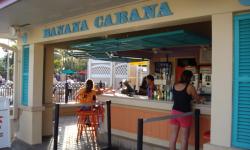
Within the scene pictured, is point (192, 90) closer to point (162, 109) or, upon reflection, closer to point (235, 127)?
point (162, 109)

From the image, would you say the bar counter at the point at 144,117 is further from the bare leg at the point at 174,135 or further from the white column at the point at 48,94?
the white column at the point at 48,94

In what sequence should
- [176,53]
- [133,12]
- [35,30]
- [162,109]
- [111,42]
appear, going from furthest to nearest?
[176,53]
[35,30]
[111,42]
[162,109]
[133,12]

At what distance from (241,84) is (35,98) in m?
5.59

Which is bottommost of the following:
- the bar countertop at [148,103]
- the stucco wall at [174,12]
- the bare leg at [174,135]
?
the bare leg at [174,135]

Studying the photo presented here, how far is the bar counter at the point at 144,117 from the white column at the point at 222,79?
1.44 meters

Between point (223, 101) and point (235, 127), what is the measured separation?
343mm

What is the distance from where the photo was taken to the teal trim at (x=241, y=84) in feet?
11.9

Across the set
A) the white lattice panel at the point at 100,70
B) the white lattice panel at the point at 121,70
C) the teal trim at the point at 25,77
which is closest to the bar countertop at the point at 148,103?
the teal trim at the point at 25,77

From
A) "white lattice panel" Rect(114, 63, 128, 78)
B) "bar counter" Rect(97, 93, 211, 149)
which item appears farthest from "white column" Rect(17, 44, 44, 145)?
"white lattice panel" Rect(114, 63, 128, 78)

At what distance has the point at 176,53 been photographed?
9969mm

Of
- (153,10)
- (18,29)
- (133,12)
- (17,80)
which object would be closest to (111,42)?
(133,12)

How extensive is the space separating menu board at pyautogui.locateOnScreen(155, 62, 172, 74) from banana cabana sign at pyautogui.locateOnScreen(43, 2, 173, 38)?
4.52 m

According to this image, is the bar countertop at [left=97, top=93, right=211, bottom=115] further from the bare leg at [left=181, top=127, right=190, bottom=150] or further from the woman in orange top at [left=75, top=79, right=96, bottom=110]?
the bare leg at [left=181, top=127, right=190, bottom=150]

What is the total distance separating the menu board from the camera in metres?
10.3
